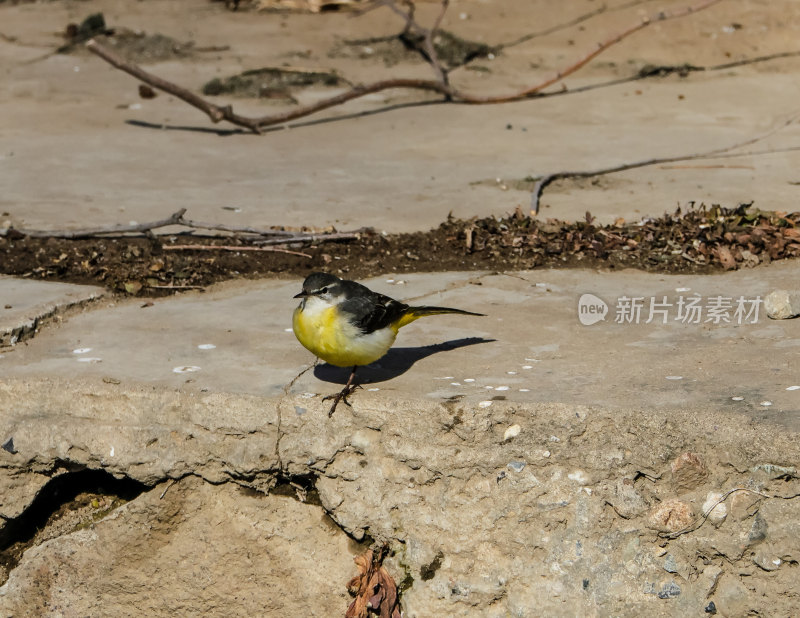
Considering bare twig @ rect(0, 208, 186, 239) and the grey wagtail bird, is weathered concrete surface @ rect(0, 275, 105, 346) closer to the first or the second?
bare twig @ rect(0, 208, 186, 239)

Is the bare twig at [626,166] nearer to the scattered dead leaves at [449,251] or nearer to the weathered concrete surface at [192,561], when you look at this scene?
the scattered dead leaves at [449,251]

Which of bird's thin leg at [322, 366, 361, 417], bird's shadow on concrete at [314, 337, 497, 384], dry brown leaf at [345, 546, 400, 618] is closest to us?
bird's thin leg at [322, 366, 361, 417]

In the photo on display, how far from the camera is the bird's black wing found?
4473 millimetres

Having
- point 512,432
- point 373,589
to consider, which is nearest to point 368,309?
point 512,432

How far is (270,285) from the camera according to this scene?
20.1 feet

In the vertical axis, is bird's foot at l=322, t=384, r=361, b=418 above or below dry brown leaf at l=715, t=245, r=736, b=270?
below

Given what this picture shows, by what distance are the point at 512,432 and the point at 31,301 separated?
9.36 ft

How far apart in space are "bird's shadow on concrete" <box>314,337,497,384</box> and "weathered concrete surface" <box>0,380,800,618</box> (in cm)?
34

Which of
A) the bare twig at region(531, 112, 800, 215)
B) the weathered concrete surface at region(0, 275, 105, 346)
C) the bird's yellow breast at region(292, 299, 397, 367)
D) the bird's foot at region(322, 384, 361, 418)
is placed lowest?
the bird's foot at region(322, 384, 361, 418)

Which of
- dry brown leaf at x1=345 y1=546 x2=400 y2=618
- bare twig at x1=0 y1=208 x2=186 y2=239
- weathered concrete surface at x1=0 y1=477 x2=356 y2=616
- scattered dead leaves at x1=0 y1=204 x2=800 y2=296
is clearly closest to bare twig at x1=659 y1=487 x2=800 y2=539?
dry brown leaf at x1=345 y1=546 x2=400 y2=618

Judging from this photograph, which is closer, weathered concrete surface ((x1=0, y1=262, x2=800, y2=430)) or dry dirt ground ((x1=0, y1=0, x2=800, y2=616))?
dry dirt ground ((x1=0, y1=0, x2=800, y2=616))

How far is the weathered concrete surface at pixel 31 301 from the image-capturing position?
207 inches

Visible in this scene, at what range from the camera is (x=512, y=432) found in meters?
4.33

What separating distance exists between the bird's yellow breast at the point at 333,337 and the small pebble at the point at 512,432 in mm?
676
